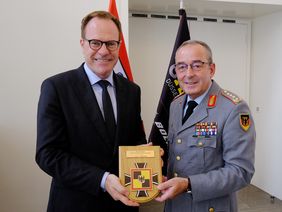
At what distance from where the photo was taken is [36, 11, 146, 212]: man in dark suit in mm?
1102

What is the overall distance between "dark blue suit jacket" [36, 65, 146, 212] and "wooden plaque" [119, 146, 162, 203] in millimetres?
98

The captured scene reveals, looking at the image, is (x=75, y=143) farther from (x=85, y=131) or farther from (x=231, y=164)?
(x=231, y=164)

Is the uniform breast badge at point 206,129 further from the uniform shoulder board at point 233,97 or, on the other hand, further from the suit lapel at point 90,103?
the suit lapel at point 90,103

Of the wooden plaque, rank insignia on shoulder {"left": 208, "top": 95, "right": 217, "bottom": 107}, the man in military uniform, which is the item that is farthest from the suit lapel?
rank insignia on shoulder {"left": 208, "top": 95, "right": 217, "bottom": 107}

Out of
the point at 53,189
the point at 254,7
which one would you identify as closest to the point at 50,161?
the point at 53,189

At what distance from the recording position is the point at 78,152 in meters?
1.16

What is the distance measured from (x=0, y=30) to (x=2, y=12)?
0.45ft

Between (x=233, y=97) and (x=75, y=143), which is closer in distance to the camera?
(x=75, y=143)

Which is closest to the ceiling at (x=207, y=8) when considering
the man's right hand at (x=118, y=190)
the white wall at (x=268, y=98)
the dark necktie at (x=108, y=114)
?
the white wall at (x=268, y=98)

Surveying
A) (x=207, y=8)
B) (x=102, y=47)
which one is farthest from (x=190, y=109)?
(x=207, y=8)

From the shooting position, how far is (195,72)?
1260mm

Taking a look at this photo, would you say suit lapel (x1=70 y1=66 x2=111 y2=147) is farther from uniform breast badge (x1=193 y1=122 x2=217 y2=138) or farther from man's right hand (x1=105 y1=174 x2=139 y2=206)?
uniform breast badge (x1=193 y1=122 x2=217 y2=138)

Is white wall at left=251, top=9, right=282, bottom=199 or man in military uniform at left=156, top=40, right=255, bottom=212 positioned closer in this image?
man in military uniform at left=156, top=40, right=255, bottom=212

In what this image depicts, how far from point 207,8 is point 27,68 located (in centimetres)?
199
